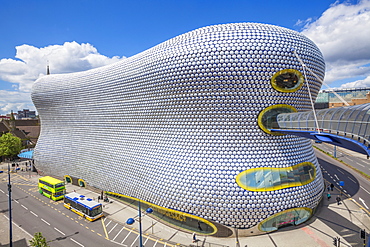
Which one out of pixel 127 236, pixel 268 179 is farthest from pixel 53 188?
pixel 268 179

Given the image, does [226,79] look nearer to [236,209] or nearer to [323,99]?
[236,209]

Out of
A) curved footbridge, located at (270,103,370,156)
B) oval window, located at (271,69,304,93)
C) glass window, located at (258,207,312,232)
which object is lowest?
glass window, located at (258,207,312,232)

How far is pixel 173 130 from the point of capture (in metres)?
22.2

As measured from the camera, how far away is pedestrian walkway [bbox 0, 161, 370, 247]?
691 inches

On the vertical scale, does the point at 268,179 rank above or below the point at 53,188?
above

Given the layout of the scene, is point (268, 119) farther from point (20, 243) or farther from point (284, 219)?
point (20, 243)

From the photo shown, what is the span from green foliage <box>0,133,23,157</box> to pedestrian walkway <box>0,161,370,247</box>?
3310 cm

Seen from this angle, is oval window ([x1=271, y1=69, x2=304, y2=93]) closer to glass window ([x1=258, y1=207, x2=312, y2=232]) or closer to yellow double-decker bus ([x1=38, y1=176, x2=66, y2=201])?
glass window ([x1=258, y1=207, x2=312, y2=232])

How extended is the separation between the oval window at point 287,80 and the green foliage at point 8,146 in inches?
2305

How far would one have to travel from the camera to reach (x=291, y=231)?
19.0 m

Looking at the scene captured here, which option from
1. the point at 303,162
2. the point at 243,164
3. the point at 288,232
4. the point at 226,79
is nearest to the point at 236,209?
the point at 243,164

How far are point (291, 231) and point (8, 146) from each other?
195ft

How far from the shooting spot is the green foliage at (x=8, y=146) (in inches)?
1936

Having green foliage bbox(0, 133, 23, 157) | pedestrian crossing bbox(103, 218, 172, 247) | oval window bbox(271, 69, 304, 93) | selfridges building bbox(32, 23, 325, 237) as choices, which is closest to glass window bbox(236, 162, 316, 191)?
selfridges building bbox(32, 23, 325, 237)
